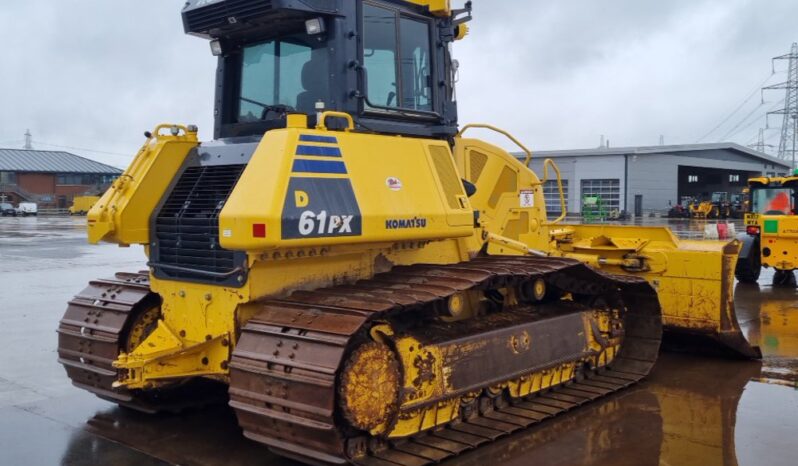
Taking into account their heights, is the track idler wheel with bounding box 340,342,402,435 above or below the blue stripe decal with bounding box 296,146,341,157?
→ below

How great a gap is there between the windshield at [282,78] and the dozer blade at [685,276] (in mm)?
4455

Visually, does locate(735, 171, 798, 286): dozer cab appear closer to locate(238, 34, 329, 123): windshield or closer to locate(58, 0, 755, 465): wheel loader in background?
locate(58, 0, 755, 465): wheel loader in background

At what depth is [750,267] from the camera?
1435 centimetres

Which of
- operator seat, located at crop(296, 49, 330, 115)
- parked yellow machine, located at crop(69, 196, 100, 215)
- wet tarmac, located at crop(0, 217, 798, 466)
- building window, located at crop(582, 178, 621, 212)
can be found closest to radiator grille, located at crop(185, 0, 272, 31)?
operator seat, located at crop(296, 49, 330, 115)

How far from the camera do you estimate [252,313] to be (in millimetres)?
5195

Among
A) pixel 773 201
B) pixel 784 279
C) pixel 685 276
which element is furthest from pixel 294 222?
pixel 773 201

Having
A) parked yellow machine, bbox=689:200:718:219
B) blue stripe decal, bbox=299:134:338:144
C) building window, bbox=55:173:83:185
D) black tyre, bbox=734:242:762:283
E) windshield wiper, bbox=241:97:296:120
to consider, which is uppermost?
building window, bbox=55:173:83:185

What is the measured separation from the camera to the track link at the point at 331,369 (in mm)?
4406

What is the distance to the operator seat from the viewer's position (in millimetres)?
5578

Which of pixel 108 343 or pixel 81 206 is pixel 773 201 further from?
pixel 81 206

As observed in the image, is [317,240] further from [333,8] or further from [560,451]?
[560,451]

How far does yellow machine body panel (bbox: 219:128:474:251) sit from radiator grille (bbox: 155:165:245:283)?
1.80 ft

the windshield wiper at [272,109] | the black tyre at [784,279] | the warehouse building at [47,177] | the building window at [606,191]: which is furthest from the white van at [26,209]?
the windshield wiper at [272,109]

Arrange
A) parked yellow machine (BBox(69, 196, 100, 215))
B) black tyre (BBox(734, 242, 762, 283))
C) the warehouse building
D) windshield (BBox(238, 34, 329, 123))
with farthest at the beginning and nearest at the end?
the warehouse building
parked yellow machine (BBox(69, 196, 100, 215))
black tyre (BBox(734, 242, 762, 283))
windshield (BBox(238, 34, 329, 123))
